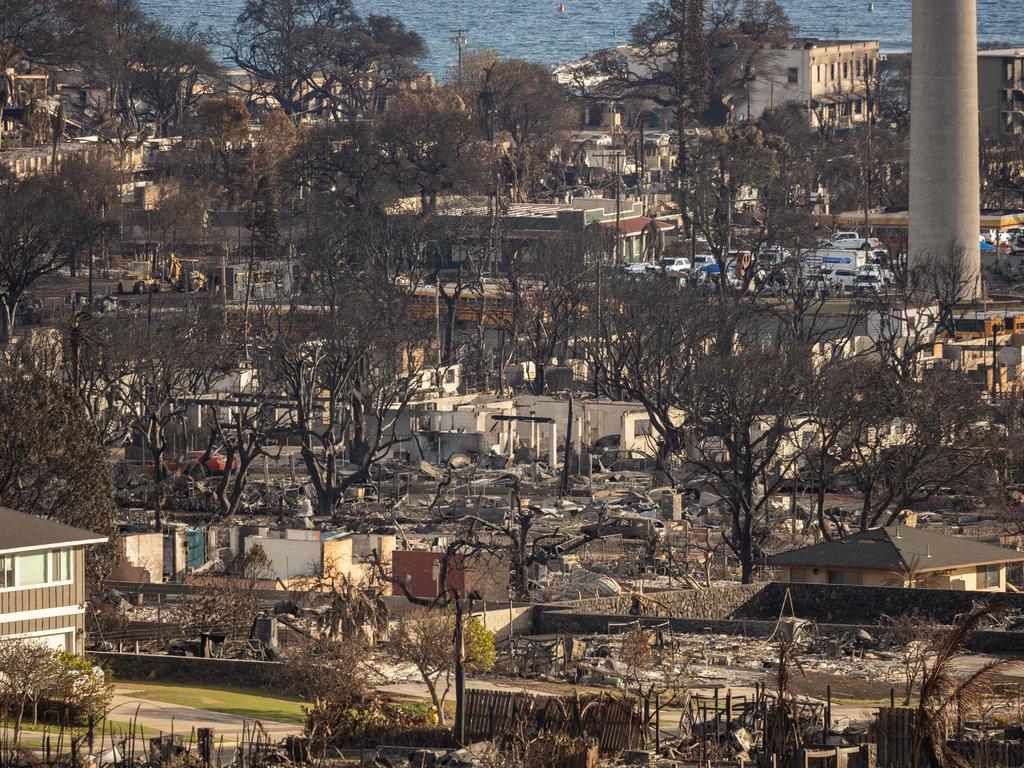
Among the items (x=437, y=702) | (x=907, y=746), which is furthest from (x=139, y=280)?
(x=907, y=746)

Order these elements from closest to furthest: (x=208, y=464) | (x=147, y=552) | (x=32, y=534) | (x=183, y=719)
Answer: (x=183, y=719) < (x=32, y=534) < (x=147, y=552) < (x=208, y=464)

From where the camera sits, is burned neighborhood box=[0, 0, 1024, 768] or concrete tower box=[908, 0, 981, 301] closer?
burned neighborhood box=[0, 0, 1024, 768]

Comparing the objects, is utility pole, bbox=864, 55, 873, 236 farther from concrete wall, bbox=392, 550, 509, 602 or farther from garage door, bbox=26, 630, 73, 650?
garage door, bbox=26, 630, 73, 650

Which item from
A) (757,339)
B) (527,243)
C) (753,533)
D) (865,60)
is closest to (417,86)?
(865,60)

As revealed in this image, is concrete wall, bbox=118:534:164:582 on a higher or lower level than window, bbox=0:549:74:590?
lower

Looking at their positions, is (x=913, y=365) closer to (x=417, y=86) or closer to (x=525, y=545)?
(x=525, y=545)

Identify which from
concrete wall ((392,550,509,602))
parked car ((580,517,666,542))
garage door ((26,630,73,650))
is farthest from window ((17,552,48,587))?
parked car ((580,517,666,542))

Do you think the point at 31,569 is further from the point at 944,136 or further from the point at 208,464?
the point at 944,136
